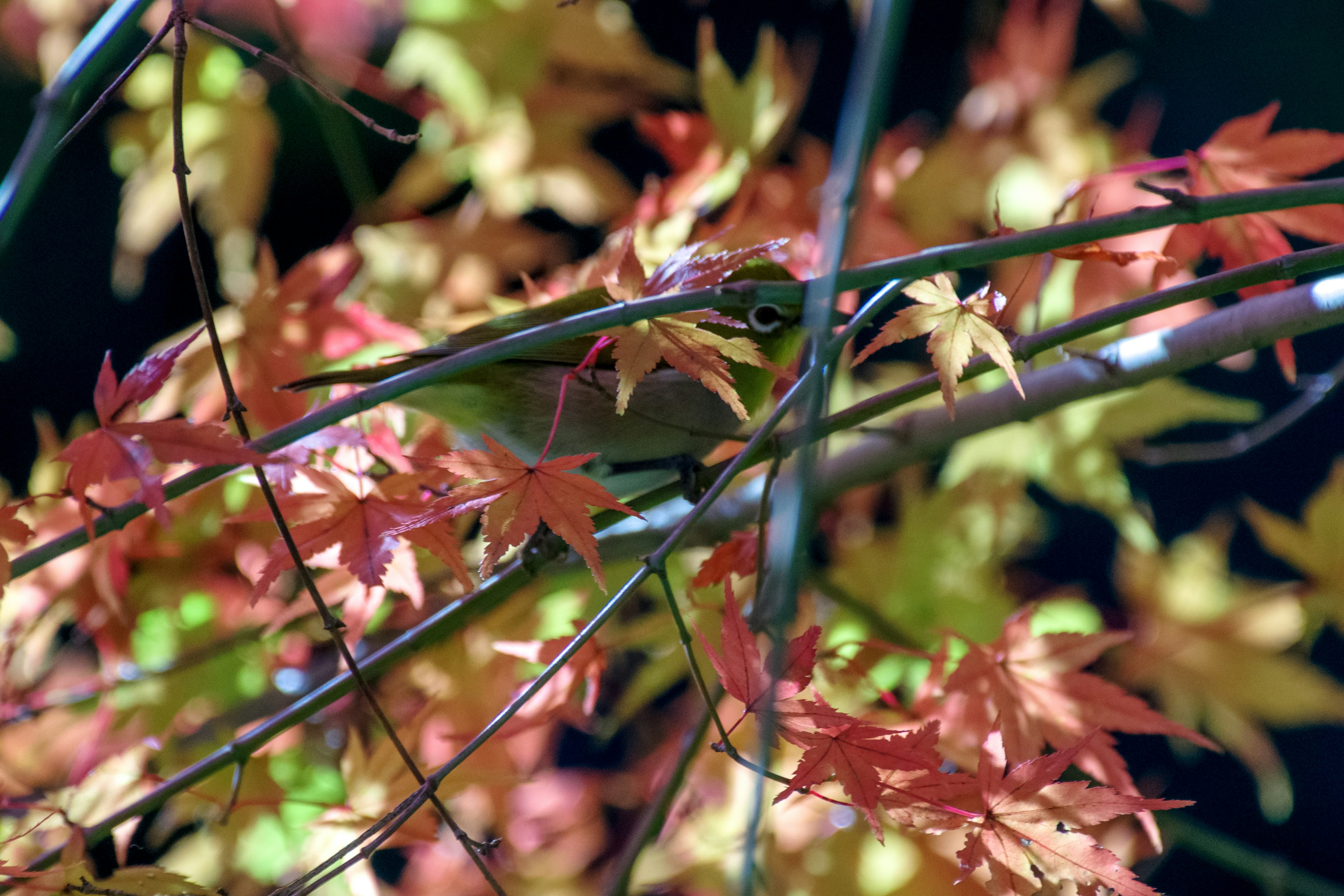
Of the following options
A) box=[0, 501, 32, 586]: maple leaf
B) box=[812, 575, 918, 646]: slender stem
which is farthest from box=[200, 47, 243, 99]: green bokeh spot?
box=[812, 575, 918, 646]: slender stem

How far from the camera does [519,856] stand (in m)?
2.34

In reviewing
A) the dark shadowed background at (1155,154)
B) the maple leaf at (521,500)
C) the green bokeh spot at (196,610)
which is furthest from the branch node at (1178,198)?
the dark shadowed background at (1155,154)

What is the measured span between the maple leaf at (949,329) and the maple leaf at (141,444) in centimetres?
65

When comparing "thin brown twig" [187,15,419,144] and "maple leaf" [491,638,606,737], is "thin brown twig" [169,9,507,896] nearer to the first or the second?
"thin brown twig" [187,15,419,144]

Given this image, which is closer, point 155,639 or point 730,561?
point 730,561

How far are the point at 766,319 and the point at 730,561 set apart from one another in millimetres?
585

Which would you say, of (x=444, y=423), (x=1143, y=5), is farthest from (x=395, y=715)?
(x=1143, y=5)

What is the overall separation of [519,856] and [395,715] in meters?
0.50

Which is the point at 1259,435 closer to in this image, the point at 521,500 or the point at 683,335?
the point at 683,335

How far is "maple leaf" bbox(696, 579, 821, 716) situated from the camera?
91cm

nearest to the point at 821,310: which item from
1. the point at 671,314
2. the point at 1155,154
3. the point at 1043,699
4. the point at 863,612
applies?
the point at 671,314

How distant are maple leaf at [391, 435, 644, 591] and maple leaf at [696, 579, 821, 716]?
0.13m

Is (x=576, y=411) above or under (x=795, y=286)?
under

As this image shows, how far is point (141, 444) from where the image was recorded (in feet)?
3.15
